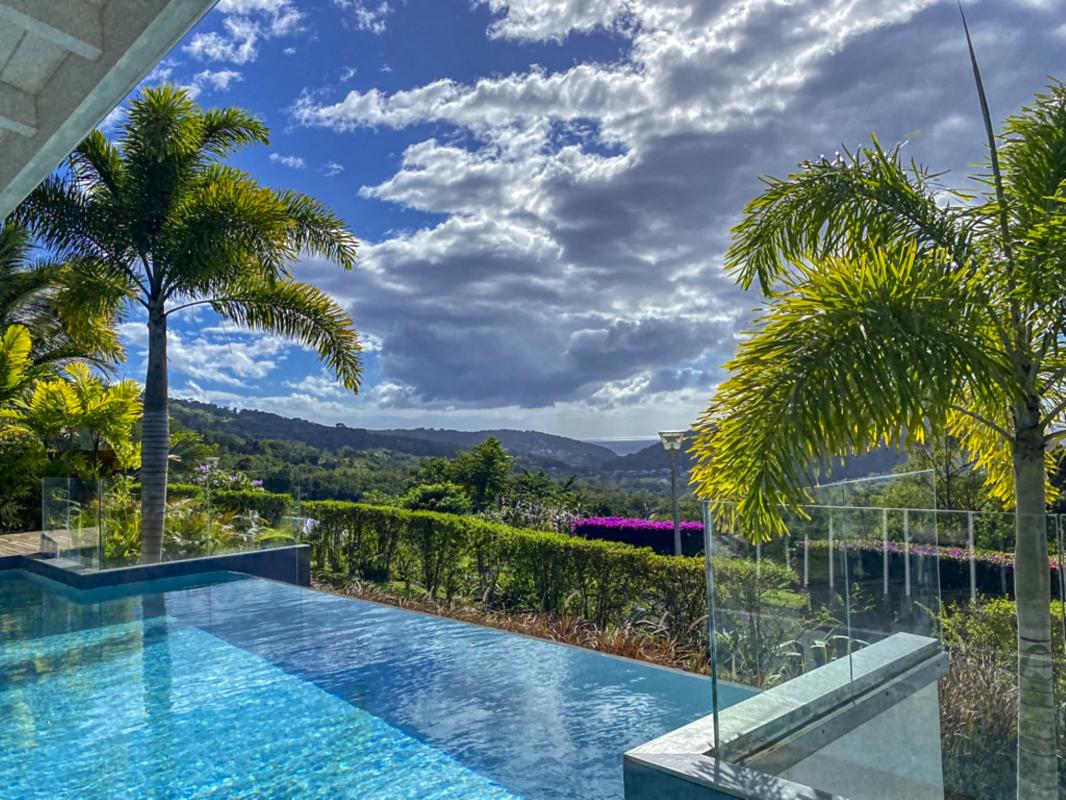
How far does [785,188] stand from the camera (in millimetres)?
5070

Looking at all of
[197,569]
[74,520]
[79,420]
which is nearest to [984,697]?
[197,569]

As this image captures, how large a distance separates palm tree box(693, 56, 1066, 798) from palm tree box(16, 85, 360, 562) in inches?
367

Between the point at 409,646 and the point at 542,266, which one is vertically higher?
the point at 542,266

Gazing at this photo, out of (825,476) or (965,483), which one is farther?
(965,483)

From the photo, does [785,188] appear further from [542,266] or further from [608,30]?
[542,266]

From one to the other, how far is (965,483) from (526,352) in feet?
151

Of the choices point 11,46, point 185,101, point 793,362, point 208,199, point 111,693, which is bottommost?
point 111,693

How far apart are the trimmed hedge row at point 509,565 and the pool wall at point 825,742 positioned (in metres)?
3.59

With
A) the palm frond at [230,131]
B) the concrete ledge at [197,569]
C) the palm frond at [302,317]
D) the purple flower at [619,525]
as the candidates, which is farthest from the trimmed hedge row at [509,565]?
the purple flower at [619,525]

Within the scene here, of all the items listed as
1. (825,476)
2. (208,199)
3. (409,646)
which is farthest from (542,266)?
(825,476)

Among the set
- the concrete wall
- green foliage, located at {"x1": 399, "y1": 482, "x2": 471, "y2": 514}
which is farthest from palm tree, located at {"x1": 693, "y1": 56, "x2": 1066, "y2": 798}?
green foliage, located at {"x1": 399, "y1": 482, "x2": 471, "y2": 514}

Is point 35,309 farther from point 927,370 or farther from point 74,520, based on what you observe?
point 927,370

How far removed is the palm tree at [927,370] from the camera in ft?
11.1

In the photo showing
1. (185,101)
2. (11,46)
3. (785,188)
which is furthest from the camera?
(185,101)
